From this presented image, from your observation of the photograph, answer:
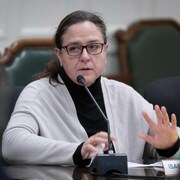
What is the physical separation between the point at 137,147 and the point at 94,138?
530 millimetres

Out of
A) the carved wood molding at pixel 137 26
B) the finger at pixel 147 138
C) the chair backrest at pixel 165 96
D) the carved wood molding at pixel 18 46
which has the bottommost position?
the carved wood molding at pixel 137 26

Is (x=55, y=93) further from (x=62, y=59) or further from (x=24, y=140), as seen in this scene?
(x=24, y=140)

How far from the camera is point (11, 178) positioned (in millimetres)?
1822

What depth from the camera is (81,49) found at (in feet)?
7.72

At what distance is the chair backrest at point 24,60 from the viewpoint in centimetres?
374

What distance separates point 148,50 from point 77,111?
2.20 metres

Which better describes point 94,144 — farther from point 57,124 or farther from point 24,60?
point 24,60

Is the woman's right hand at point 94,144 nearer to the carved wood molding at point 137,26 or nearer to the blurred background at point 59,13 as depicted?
the blurred background at point 59,13

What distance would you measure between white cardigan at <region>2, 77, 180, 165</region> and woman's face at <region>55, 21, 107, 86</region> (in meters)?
0.11

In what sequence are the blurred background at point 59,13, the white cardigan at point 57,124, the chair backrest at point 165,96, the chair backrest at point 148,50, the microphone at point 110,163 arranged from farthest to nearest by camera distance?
the chair backrest at point 148,50, the blurred background at point 59,13, the chair backrest at point 165,96, the white cardigan at point 57,124, the microphone at point 110,163

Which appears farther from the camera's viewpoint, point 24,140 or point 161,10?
point 161,10

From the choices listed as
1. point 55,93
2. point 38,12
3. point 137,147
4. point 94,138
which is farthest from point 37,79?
point 38,12

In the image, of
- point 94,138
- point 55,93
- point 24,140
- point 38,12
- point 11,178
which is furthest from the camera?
point 38,12

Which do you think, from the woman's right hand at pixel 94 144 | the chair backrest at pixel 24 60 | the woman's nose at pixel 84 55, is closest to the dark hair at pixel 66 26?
the woman's nose at pixel 84 55
